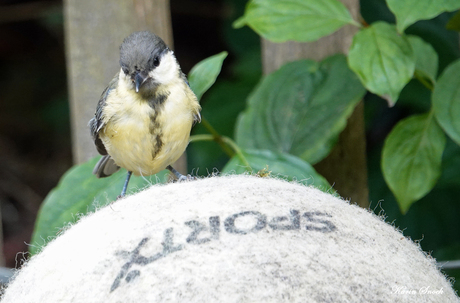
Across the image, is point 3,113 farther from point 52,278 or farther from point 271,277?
point 271,277

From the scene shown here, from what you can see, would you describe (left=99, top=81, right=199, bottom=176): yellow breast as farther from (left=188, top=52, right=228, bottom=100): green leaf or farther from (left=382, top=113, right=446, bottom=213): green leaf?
(left=382, top=113, right=446, bottom=213): green leaf

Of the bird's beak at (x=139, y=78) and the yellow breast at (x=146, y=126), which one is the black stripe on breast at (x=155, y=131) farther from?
the bird's beak at (x=139, y=78)

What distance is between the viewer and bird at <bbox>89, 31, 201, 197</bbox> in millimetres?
1551

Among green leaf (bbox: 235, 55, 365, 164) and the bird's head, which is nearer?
the bird's head

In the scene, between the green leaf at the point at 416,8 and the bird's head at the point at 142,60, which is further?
the green leaf at the point at 416,8

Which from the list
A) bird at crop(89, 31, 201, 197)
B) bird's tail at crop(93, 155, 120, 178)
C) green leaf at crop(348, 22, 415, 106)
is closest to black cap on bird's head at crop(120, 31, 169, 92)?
bird at crop(89, 31, 201, 197)

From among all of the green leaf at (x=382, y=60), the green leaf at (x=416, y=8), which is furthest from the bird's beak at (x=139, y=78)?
the green leaf at (x=416, y=8)

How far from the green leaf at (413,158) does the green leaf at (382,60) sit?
10.6 inches

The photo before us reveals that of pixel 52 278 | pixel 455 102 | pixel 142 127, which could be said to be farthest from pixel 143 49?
pixel 455 102

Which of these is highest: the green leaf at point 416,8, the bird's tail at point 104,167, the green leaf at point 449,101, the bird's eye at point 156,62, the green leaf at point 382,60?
the green leaf at point 416,8

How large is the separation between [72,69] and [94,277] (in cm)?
130

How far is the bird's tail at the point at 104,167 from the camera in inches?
76.7

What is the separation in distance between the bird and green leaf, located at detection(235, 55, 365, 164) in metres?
0.53

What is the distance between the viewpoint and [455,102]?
1.85 meters
